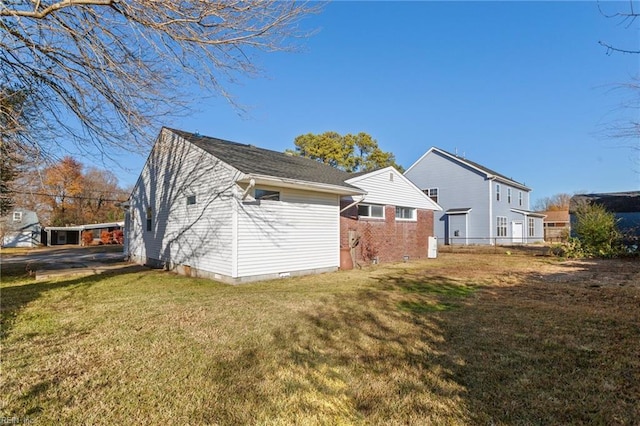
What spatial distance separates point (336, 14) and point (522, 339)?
831cm

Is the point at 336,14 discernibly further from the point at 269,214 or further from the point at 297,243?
the point at 297,243

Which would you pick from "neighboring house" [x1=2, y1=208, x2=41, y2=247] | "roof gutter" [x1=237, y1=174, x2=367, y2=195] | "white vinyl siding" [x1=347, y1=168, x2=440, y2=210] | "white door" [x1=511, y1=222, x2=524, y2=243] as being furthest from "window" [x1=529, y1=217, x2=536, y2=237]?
"neighboring house" [x1=2, y1=208, x2=41, y2=247]

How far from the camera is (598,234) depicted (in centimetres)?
1666

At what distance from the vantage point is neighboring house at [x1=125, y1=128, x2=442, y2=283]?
9.23 metres

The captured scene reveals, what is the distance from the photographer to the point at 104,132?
6504 millimetres

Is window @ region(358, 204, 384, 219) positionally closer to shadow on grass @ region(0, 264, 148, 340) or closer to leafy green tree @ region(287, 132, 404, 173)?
shadow on grass @ region(0, 264, 148, 340)

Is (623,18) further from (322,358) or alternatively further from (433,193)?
(433,193)

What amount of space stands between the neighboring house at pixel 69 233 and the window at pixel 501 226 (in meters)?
35.8

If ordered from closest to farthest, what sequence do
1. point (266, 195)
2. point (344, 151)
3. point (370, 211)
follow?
point (266, 195) → point (370, 211) → point (344, 151)

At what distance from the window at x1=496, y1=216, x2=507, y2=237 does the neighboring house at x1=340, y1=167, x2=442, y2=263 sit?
1164 centimetres

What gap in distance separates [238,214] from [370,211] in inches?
255

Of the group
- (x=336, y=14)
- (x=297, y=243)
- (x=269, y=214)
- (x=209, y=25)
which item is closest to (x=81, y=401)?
(x=209, y=25)

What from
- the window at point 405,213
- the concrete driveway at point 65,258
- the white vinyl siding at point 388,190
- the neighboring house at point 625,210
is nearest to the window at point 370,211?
the white vinyl siding at point 388,190

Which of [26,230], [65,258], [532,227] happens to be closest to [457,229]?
[532,227]
